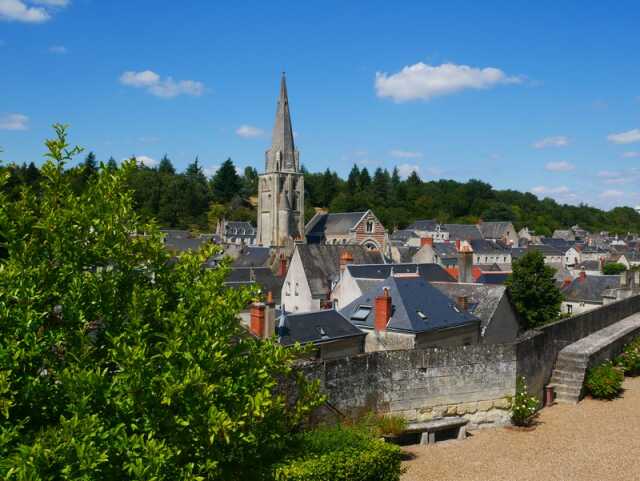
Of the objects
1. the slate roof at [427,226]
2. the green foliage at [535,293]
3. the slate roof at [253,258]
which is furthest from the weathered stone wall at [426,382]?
the slate roof at [427,226]

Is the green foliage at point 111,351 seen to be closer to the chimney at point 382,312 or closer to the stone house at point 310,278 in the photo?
the chimney at point 382,312

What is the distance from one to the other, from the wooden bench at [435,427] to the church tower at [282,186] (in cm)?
5991

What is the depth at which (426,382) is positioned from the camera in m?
10.6

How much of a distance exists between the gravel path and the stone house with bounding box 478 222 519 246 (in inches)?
3891

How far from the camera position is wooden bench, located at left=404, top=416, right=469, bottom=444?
1024 centimetres

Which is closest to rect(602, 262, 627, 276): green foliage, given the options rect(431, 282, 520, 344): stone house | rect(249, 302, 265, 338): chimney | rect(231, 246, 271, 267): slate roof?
rect(231, 246, 271, 267): slate roof

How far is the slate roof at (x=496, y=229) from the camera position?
109188 millimetres

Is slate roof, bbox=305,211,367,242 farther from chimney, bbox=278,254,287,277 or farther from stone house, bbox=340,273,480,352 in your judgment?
stone house, bbox=340,273,480,352

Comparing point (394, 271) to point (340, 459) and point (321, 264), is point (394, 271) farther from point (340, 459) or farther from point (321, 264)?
point (340, 459)

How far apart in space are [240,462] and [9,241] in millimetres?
3111

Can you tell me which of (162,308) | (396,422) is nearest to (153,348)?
(162,308)

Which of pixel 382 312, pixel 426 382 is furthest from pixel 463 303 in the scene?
pixel 426 382

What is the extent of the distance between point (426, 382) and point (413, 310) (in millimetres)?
8185

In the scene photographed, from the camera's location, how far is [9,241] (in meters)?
5.04
